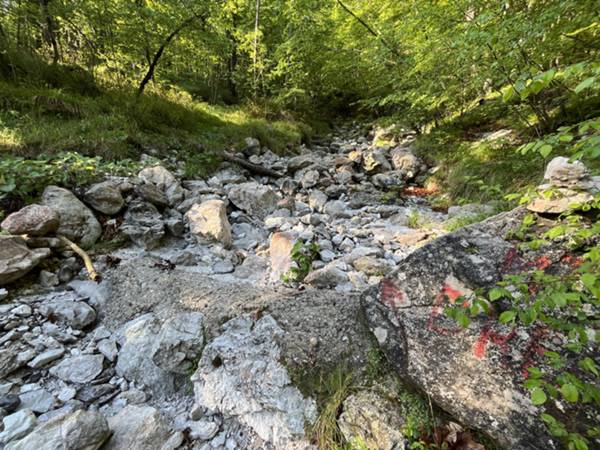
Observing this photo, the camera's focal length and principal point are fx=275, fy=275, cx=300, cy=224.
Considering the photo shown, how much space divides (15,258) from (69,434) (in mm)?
1841

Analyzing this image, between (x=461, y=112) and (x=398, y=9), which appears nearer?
(x=398, y=9)

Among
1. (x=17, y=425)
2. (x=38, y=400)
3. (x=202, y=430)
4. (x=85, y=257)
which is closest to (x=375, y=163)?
(x=85, y=257)

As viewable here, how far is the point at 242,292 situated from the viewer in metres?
2.33

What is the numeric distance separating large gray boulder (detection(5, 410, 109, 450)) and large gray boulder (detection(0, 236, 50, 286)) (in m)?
1.53

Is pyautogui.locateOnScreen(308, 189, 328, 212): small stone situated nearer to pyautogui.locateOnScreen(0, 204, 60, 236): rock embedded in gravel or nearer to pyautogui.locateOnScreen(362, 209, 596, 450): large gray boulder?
pyautogui.locateOnScreen(362, 209, 596, 450): large gray boulder

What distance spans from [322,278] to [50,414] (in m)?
2.07

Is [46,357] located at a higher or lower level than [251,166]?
lower

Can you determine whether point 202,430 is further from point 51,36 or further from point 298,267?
point 51,36

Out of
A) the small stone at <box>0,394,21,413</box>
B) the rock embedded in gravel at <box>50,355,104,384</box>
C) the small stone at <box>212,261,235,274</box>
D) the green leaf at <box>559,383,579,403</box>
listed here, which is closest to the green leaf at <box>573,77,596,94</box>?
the green leaf at <box>559,383,579,403</box>

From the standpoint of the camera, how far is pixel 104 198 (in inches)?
136

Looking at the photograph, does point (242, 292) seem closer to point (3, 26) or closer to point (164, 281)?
point (164, 281)

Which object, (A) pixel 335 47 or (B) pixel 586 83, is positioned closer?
(B) pixel 586 83

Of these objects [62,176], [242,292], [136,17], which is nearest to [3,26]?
[136,17]

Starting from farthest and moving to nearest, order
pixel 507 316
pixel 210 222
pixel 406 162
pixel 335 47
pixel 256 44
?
pixel 335 47 → pixel 256 44 → pixel 406 162 → pixel 210 222 → pixel 507 316
